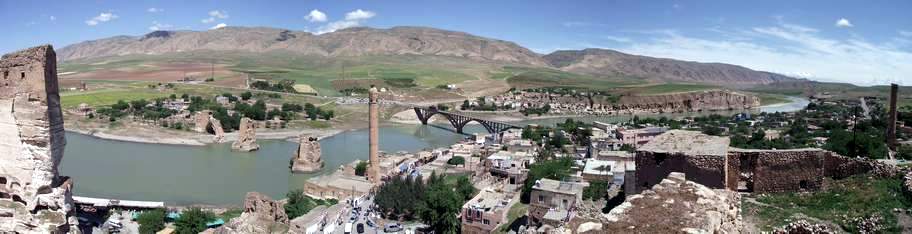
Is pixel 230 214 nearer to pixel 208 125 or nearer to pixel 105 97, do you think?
pixel 208 125

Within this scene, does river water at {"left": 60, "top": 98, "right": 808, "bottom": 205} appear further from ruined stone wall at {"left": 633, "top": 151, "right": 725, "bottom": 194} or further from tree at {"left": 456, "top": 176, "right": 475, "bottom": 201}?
ruined stone wall at {"left": 633, "top": 151, "right": 725, "bottom": 194}

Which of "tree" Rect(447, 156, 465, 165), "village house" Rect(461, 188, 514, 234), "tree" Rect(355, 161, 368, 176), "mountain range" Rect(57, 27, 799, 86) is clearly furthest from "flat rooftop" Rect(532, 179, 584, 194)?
"mountain range" Rect(57, 27, 799, 86)

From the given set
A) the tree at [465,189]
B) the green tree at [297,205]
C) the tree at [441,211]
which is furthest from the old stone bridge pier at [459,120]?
the tree at [441,211]

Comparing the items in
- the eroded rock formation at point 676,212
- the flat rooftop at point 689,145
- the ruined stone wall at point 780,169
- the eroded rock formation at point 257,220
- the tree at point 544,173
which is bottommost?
the tree at point 544,173

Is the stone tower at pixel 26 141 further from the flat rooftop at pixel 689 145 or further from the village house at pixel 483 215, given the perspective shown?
the village house at pixel 483 215

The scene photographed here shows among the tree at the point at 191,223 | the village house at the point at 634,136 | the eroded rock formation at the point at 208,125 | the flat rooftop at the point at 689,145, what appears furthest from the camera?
A: the eroded rock formation at the point at 208,125

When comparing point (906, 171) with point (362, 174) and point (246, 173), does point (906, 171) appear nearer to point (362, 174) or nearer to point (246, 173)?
point (362, 174)

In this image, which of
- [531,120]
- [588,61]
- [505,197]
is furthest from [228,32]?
[505,197]
